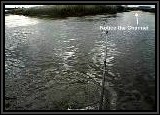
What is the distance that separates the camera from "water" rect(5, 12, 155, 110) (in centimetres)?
621

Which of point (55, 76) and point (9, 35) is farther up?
point (9, 35)

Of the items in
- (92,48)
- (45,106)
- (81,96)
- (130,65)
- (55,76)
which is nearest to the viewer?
Answer: (45,106)

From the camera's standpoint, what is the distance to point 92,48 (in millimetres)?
10883

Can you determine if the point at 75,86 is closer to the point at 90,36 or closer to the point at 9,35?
the point at 90,36

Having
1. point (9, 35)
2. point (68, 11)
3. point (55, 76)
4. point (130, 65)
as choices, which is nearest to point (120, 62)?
point (130, 65)

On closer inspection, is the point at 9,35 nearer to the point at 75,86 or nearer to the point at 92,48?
the point at 92,48

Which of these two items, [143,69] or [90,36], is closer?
[143,69]

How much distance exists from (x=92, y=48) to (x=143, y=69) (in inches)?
129

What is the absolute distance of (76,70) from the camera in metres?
8.48

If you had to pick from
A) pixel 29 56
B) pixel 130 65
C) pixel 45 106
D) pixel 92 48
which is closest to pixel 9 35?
pixel 29 56

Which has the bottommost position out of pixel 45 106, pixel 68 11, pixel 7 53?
pixel 45 106

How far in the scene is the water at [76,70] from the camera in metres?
6.21

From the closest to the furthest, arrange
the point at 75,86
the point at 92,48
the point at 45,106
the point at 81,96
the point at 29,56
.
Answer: the point at 45,106 < the point at 81,96 < the point at 75,86 < the point at 29,56 < the point at 92,48

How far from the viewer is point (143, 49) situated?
10.2 m
